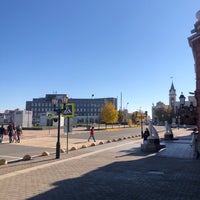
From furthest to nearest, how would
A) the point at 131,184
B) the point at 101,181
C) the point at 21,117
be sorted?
the point at 21,117 → the point at 101,181 → the point at 131,184

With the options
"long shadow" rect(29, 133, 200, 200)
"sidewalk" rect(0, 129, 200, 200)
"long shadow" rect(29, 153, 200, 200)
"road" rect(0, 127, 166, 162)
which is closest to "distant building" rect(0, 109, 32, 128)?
"road" rect(0, 127, 166, 162)

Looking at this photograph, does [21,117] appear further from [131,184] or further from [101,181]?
[131,184]

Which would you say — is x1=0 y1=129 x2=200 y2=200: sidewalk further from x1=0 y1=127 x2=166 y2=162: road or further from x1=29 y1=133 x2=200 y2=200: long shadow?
x1=0 y1=127 x2=166 y2=162: road

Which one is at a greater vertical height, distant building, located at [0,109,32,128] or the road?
distant building, located at [0,109,32,128]

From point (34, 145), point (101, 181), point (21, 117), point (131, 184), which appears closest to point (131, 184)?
point (131, 184)

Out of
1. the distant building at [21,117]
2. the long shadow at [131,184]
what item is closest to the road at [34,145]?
the long shadow at [131,184]

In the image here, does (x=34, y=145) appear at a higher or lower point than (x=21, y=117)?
lower

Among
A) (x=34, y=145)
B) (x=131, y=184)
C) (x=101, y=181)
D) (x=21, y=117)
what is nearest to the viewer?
(x=131, y=184)

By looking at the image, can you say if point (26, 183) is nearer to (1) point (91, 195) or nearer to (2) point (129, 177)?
(1) point (91, 195)

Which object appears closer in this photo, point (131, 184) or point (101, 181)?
point (131, 184)

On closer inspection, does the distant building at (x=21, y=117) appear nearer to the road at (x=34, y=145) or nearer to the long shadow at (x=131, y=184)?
the road at (x=34, y=145)

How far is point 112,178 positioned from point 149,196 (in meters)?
2.58

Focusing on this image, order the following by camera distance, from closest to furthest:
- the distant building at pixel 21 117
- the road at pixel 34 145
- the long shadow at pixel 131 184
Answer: the long shadow at pixel 131 184 → the road at pixel 34 145 → the distant building at pixel 21 117

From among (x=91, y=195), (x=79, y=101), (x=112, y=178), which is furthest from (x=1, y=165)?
(x=79, y=101)
